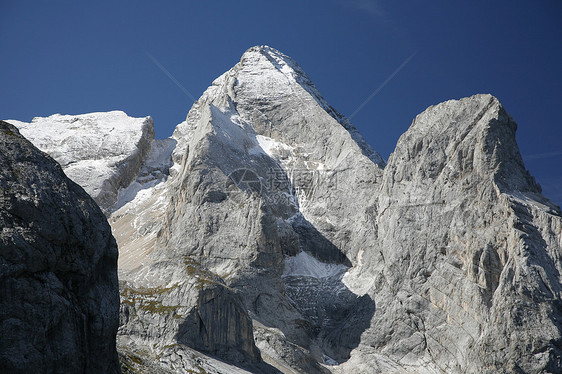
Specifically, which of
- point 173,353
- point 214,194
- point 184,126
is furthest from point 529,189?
point 184,126

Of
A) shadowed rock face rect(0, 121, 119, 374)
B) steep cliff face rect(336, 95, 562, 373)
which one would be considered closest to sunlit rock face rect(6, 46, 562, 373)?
steep cliff face rect(336, 95, 562, 373)

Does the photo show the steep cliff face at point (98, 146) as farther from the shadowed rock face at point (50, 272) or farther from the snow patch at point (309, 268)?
the shadowed rock face at point (50, 272)

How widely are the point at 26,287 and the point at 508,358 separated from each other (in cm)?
7314

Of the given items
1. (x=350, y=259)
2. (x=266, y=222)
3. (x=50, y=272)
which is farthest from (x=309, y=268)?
(x=50, y=272)

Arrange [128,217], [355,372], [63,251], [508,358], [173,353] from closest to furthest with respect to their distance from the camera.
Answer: [63,251] < [173,353] < [508,358] < [355,372] < [128,217]

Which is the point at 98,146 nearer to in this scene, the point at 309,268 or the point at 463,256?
the point at 309,268

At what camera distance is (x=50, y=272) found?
1419 inches

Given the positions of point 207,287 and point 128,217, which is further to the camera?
point 128,217

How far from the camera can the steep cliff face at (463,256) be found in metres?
94.8

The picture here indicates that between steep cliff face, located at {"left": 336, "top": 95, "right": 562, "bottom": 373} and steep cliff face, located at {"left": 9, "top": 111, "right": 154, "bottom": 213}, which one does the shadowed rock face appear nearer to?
steep cliff face, located at {"left": 336, "top": 95, "right": 562, "bottom": 373}

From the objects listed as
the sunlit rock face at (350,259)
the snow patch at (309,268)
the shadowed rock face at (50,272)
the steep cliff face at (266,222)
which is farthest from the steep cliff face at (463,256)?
the shadowed rock face at (50,272)

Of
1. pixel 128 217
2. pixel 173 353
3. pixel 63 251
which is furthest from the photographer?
pixel 128 217

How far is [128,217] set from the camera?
153375mm

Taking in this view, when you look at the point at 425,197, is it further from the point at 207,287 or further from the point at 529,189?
the point at 207,287
